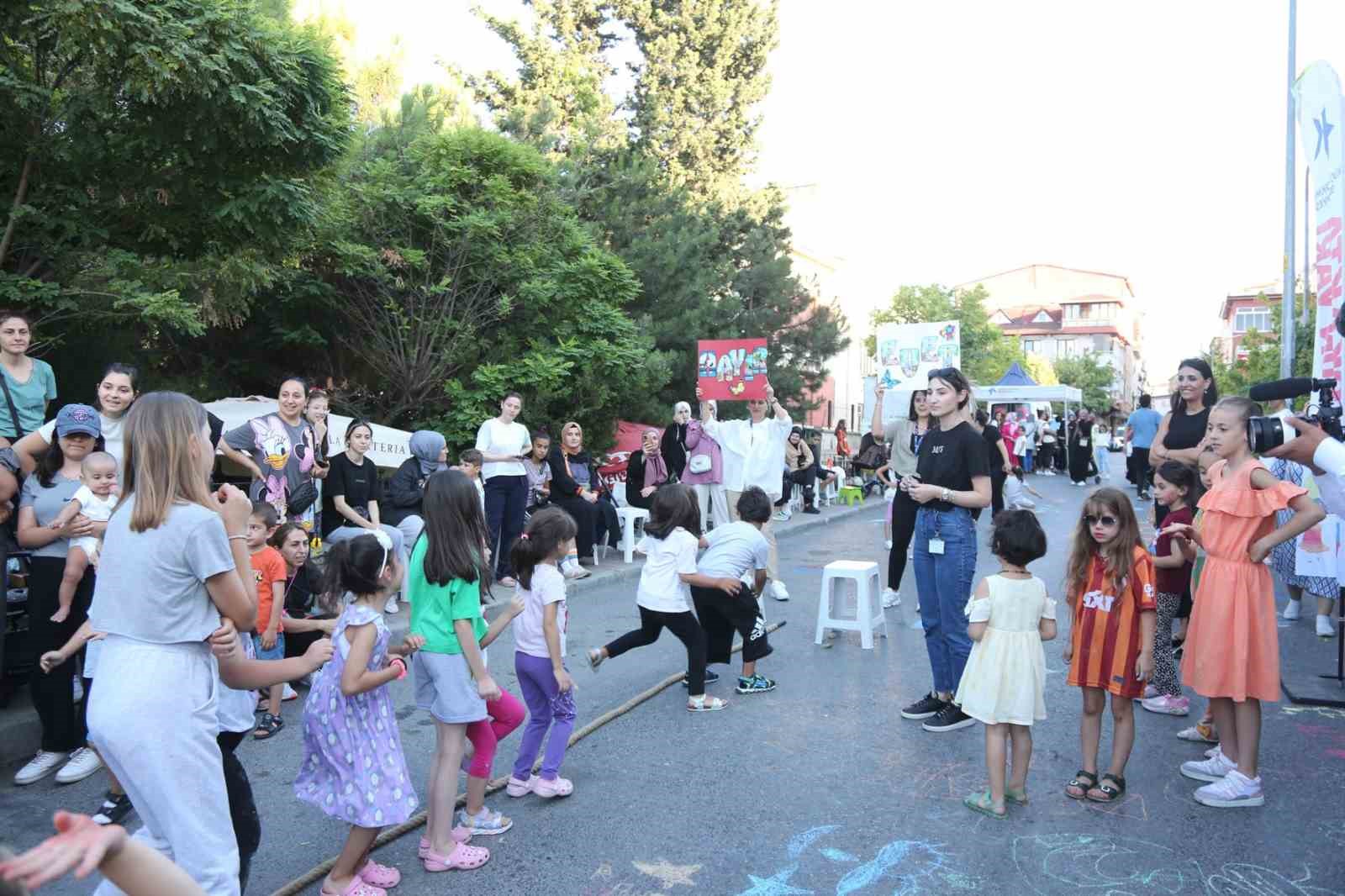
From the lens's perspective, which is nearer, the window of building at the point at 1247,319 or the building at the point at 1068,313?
the window of building at the point at 1247,319

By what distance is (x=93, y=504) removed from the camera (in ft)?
15.6

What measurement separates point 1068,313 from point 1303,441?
12062cm

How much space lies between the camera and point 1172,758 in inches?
191

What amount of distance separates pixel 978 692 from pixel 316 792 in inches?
107

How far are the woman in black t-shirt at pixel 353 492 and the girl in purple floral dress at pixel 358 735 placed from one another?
166 inches

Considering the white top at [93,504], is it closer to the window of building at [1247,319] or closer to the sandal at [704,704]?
the sandal at [704,704]

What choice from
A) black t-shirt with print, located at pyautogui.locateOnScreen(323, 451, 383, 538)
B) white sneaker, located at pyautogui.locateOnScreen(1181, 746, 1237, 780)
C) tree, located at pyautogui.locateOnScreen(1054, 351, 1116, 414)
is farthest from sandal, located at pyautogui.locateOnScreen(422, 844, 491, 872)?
tree, located at pyautogui.locateOnScreen(1054, 351, 1116, 414)

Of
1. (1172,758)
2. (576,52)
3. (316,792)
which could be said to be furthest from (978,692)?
(576,52)

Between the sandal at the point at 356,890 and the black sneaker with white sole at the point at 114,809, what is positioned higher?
the black sneaker with white sole at the point at 114,809

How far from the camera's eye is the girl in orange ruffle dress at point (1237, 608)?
423 cm

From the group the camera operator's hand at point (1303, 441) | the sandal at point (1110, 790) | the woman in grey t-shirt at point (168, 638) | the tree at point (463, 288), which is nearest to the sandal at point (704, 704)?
the sandal at point (1110, 790)

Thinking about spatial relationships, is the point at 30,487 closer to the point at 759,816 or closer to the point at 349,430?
the point at 349,430

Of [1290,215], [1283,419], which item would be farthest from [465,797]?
[1290,215]

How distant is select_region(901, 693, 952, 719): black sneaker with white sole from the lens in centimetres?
548
